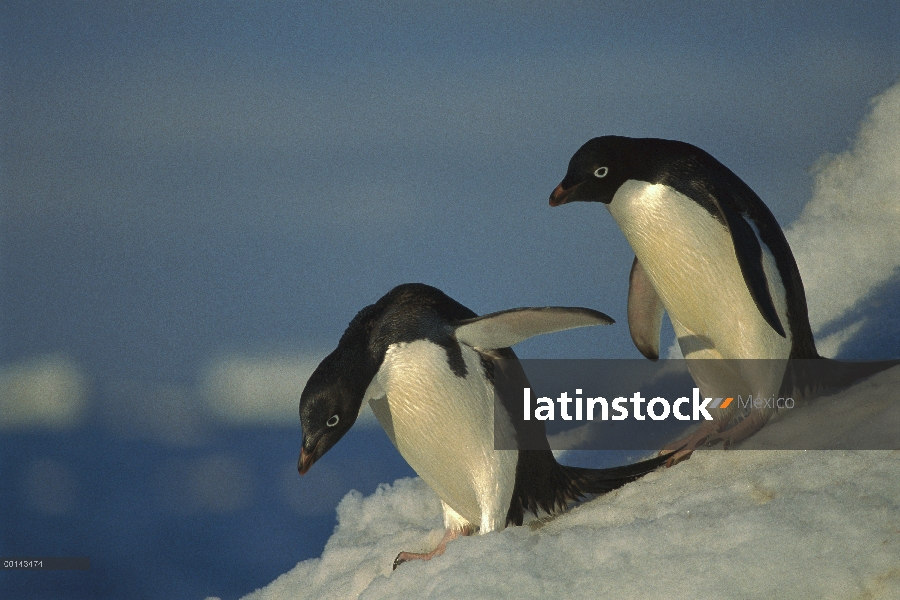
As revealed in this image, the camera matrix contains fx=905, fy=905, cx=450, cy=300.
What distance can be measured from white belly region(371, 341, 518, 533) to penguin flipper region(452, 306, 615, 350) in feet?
0.13

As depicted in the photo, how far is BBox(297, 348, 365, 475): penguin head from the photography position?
1.49 metres

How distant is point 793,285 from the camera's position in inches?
67.2

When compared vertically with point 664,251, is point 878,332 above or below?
below

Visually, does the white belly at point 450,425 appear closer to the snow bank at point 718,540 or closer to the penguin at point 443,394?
the penguin at point 443,394

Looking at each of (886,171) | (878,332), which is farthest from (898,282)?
(886,171)

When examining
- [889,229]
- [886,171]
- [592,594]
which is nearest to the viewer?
[592,594]

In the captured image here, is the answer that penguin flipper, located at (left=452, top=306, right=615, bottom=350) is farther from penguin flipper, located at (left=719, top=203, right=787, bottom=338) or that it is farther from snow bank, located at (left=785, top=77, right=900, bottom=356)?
snow bank, located at (left=785, top=77, right=900, bottom=356)

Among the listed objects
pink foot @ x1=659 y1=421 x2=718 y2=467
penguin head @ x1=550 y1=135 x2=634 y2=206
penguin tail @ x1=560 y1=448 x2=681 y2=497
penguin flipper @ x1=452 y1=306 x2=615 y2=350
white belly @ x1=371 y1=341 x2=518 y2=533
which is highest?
penguin head @ x1=550 y1=135 x2=634 y2=206

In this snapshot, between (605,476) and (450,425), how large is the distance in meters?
0.41

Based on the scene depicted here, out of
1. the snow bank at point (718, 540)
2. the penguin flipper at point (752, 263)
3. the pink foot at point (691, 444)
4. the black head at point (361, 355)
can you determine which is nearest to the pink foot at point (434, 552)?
the snow bank at point (718, 540)

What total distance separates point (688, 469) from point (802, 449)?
0.20 meters

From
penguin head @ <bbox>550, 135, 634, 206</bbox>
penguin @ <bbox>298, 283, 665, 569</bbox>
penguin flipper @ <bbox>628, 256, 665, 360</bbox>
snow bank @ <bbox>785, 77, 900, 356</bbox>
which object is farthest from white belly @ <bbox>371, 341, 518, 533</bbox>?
snow bank @ <bbox>785, 77, 900, 356</bbox>

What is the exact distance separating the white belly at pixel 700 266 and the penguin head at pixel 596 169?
1.6 inches

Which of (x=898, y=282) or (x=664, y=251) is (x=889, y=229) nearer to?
(x=898, y=282)
